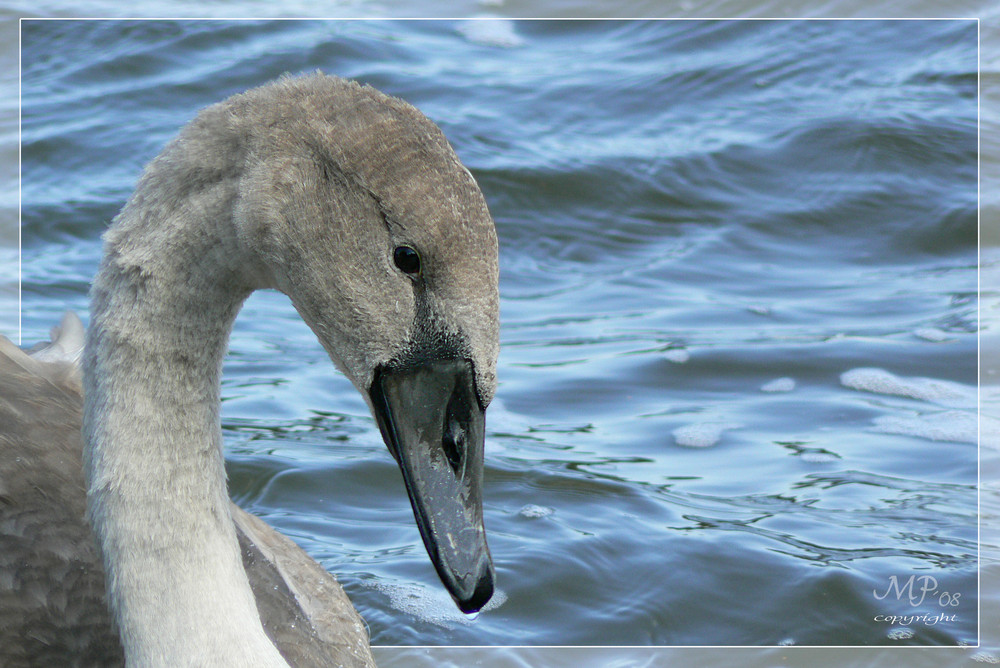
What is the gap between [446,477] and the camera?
243 cm

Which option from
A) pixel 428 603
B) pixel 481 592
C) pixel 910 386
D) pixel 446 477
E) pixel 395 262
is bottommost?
pixel 428 603

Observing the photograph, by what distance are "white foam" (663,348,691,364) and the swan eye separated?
13.2 feet

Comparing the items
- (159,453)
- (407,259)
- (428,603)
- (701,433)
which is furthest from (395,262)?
(701,433)

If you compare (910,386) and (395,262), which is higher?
(395,262)

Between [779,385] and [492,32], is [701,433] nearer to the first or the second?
[779,385]

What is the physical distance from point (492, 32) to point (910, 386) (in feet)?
17.4

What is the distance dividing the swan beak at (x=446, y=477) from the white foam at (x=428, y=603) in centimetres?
201

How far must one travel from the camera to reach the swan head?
89.7 inches

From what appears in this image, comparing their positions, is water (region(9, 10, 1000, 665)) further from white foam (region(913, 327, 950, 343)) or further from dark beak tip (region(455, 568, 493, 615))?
dark beak tip (region(455, 568, 493, 615))

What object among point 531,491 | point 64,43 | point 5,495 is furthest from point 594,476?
Answer: point 64,43

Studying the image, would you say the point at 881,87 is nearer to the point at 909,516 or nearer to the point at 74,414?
the point at 909,516

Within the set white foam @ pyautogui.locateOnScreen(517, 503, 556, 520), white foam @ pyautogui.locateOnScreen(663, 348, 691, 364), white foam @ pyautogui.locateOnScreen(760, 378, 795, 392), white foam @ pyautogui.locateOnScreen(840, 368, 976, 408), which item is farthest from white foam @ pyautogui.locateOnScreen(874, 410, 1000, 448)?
white foam @ pyautogui.locateOnScreen(517, 503, 556, 520)

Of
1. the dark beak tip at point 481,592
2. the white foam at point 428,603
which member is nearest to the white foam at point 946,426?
the white foam at point 428,603

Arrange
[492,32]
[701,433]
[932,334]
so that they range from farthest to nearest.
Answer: [492,32] → [932,334] → [701,433]
